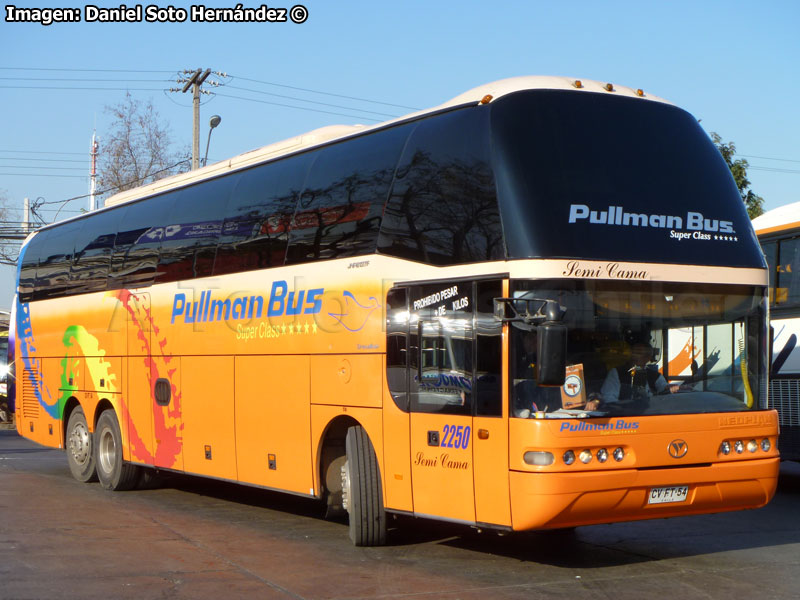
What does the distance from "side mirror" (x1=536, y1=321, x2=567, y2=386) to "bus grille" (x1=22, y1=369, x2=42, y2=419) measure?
1198cm

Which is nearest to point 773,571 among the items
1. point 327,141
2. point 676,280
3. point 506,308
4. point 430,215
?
point 676,280

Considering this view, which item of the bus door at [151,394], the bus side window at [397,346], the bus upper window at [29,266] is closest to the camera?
the bus side window at [397,346]

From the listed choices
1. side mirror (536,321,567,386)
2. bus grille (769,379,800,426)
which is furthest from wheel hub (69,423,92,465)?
side mirror (536,321,567,386)

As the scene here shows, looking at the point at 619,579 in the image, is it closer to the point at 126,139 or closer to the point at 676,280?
the point at 676,280

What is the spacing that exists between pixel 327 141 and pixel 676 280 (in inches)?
173

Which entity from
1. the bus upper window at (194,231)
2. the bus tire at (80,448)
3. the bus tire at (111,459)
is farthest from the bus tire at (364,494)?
the bus tire at (80,448)

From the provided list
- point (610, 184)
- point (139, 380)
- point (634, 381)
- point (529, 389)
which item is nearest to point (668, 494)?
point (634, 381)

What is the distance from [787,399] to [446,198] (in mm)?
7979

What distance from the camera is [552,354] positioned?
7910mm

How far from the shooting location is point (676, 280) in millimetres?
8844

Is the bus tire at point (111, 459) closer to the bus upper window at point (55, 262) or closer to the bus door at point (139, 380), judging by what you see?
the bus door at point (139, 380)

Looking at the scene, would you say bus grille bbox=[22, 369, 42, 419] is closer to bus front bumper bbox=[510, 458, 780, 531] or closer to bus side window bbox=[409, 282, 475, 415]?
bus side window bbox=[409, 282, 475, 415]

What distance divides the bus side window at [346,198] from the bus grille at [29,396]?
325 inches

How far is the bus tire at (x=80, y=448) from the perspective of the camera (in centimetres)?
1608
